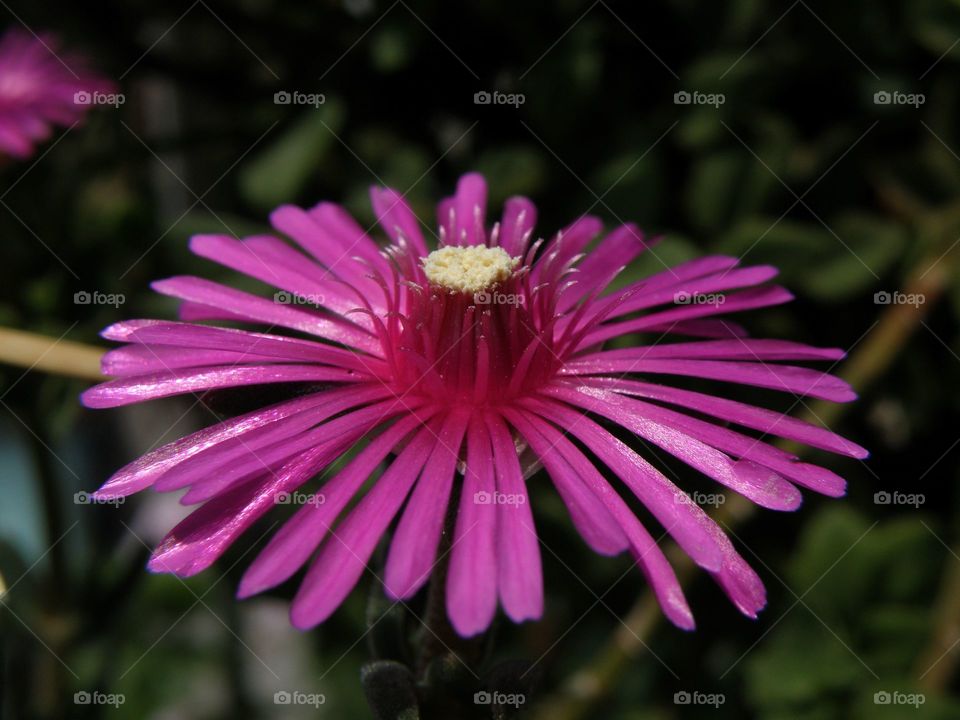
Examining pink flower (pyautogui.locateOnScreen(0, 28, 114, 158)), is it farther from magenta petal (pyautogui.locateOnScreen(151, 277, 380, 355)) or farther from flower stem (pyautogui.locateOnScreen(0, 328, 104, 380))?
magenta petal (pyautogui.locateOnScreen(151, 277, 380, 355))

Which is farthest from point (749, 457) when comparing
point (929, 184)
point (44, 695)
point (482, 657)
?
point (44, 695)

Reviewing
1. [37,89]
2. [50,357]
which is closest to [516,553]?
[50,357]

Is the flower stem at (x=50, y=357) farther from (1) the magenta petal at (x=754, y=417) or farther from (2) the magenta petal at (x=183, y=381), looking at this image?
(1) the magenta petal at (x=754, y=417)

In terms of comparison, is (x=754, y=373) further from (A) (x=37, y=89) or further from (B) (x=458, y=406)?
(A) (x=37, y=89)

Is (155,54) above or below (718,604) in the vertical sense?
above

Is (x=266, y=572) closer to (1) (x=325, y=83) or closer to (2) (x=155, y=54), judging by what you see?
(1) (x=325, y=83)

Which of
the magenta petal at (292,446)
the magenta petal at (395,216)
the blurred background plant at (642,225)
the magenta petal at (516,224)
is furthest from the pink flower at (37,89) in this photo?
the magenta petal at (292,446)
